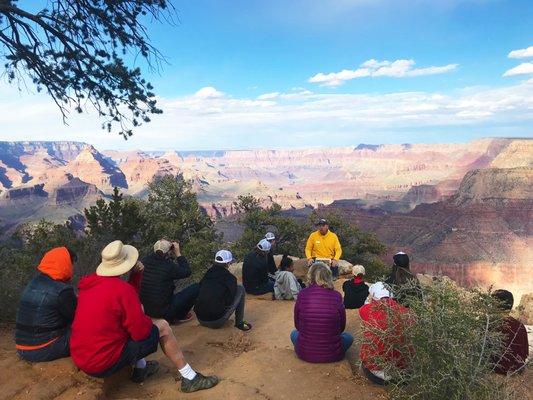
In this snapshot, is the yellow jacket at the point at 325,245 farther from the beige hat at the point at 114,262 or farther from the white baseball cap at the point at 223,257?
the beige hat at the point at 114,262

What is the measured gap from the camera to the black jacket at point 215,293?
7.16m

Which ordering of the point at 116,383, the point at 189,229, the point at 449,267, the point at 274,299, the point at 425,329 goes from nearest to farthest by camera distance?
1. the point at 425,329
2. the point at 116,383
3. the point at 274,299
4. the point at 189,229
5. the point at 449,267

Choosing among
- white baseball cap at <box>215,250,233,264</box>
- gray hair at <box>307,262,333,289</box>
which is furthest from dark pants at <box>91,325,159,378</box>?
white baseball cap at <box>215,250,233,264</box>

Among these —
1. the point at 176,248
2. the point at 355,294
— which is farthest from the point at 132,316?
the point at 355,294

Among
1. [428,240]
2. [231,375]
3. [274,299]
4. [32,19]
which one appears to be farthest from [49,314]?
[428,240]

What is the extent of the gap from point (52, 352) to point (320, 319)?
323 centimetres

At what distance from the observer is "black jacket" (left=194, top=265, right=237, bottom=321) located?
7.16m

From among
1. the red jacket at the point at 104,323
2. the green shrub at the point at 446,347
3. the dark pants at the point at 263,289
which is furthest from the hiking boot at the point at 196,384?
the dark pants at the point at 263,289

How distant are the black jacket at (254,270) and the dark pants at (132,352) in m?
5.15

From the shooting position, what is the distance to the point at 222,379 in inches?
202

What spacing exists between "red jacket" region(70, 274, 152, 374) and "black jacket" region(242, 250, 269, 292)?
5394 mm

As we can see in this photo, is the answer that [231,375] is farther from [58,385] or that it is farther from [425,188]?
[425,188]

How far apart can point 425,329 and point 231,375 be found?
101 inches

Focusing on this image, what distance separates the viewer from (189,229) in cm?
2450
